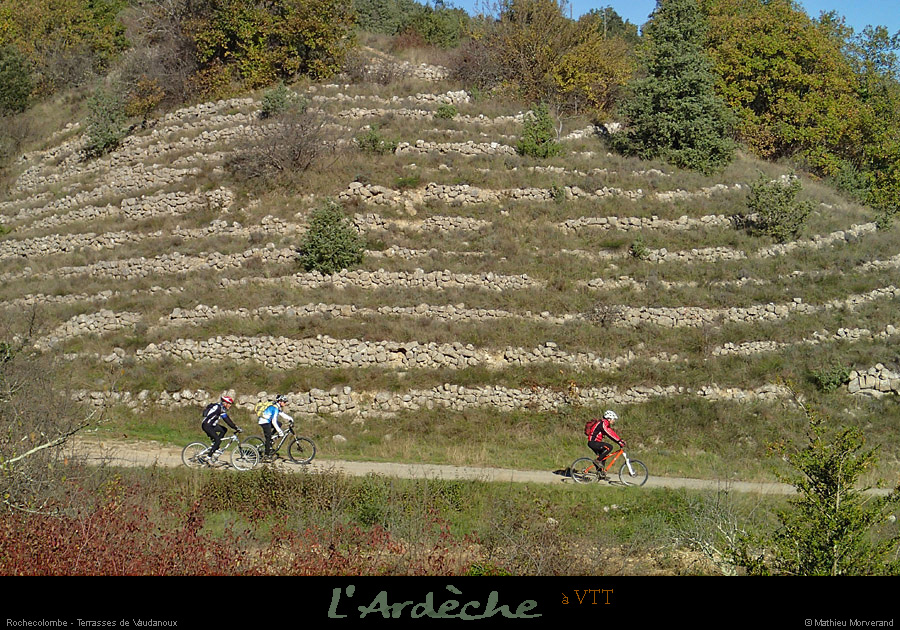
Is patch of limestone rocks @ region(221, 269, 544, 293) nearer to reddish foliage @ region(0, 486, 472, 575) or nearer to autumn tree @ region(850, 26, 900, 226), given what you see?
reddish foliage @ region(0, 486, 472, 575)

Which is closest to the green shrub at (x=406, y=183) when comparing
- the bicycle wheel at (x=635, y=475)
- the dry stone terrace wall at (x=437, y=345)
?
the dry stone terrace wall at (x=437, y=345)

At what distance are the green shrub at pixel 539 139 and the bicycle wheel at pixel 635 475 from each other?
19573mm

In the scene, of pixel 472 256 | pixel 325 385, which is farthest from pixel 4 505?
pixel 472 256

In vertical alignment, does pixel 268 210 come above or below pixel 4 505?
above

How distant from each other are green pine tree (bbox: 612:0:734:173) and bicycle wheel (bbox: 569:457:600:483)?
810 inches

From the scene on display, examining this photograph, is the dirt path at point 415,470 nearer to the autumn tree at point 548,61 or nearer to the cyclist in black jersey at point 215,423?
the cyclist in black jersey at point 215,423

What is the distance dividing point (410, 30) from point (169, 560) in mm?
50325

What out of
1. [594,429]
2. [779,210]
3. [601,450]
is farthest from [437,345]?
[779,210]

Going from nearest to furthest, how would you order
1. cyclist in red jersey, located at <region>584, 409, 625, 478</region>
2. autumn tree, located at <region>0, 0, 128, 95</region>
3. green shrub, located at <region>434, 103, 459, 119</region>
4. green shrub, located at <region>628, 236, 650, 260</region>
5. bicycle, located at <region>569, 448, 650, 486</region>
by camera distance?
Answer: 1. cyclist in red jersey, located at <region>584, 409, 625, 478</region>
2. bicycle, located at <region>569, 448, 650, 486</region>
3. green shrub, located at <region>628, 236, 650, 260</region>
4. green shrub, located at <region>434, 103, 459, 119</region>
5. autumn tree, located at <region>0, 0, 128, 95</region>

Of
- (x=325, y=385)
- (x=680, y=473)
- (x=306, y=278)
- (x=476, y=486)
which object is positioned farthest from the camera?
(x=306, y=278)

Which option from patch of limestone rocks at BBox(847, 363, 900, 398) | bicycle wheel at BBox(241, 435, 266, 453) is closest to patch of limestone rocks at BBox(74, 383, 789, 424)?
patch of limestone rocks at BBox(847, 363, 900, 398)

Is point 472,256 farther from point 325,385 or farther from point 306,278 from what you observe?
point 325,385

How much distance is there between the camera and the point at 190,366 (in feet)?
72.2

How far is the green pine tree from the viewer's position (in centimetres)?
3275
